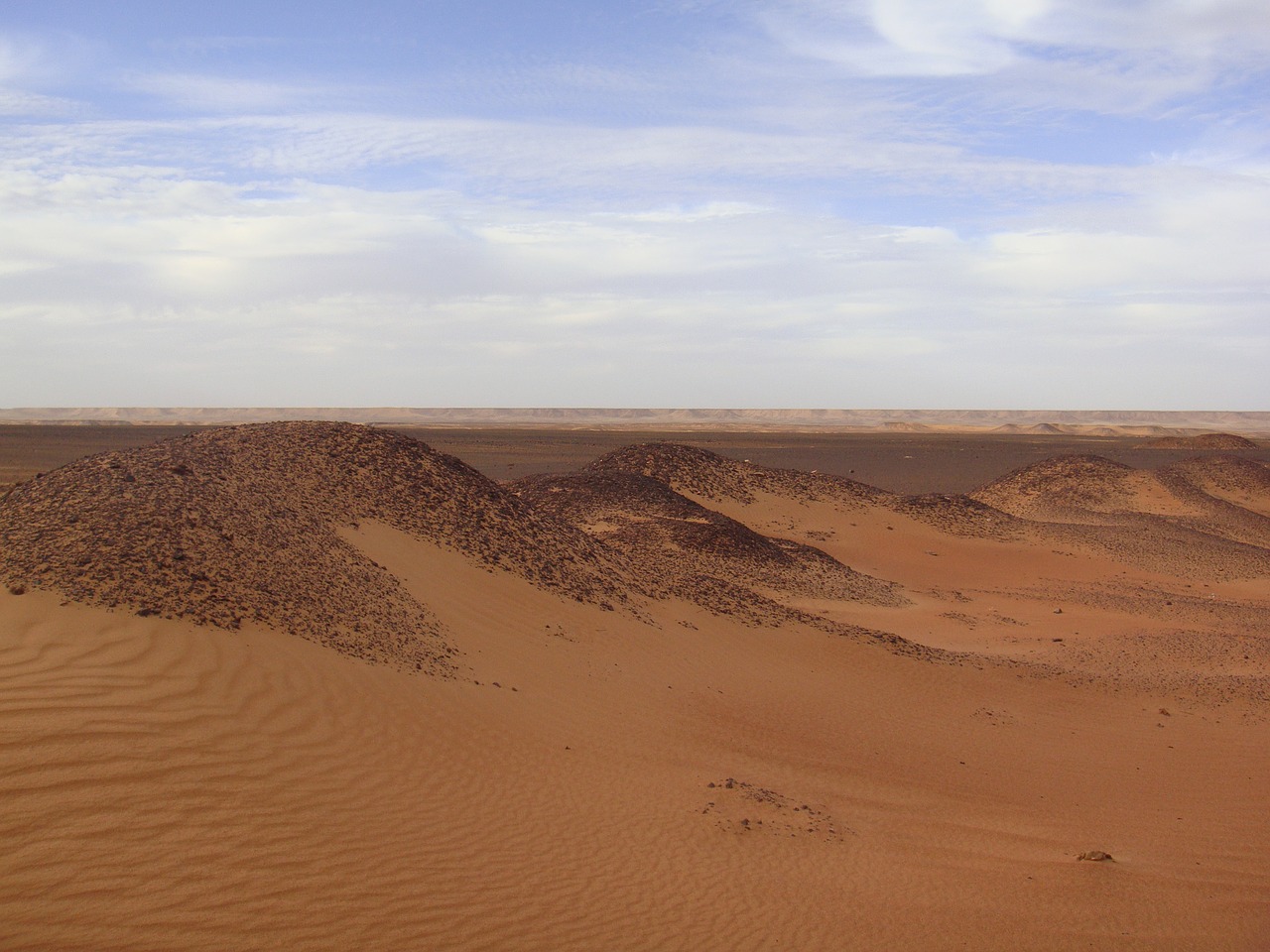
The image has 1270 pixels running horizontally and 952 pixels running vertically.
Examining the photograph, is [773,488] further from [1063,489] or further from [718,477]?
[1063,489]

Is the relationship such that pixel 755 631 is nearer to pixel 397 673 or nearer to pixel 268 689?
pixel 397 673

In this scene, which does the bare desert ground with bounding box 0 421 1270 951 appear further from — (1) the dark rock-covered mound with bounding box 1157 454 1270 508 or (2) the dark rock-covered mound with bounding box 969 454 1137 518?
Result: (1) the dark rock-covered mound with bounding box 1157 454 1270 508

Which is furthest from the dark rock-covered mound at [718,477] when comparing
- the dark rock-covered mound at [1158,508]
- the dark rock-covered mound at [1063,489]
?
the dark rock-covered mound at [1063,489]

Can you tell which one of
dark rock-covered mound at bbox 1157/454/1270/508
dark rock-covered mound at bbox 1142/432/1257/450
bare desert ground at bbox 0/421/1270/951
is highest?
dark rock-covered mound at bbox 1142/432/1257/450

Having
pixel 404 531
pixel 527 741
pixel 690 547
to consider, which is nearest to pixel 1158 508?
pixel 690 547

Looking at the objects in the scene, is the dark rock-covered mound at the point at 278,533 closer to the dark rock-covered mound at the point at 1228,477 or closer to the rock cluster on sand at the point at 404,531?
the rock cluster on sand at the point at 404,531

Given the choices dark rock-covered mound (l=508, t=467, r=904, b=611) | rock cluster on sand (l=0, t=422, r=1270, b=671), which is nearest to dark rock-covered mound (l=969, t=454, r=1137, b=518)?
rock cluster on sand (l=0, t=422, r=1270, b=671)

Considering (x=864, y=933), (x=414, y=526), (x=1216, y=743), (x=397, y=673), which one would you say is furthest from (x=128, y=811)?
(x=1216, y=743)
